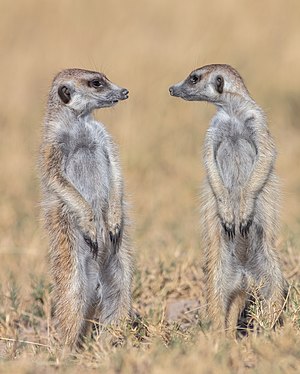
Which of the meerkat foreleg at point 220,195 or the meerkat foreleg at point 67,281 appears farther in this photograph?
the meerkat foreleg at point 220,195

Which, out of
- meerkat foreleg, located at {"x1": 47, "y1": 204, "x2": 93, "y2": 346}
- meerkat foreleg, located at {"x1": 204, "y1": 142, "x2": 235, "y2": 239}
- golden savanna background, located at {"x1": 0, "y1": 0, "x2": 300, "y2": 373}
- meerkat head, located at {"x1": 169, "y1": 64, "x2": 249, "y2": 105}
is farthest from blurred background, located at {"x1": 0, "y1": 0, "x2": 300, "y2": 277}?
meerkat foreleg, located at {"x1": 47, "y1": 204, "x2": 93, "y2": 346}

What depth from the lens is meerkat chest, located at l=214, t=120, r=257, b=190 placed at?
5301 mm

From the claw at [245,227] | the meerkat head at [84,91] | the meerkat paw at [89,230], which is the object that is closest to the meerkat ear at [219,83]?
the meerkat head at [84,91]

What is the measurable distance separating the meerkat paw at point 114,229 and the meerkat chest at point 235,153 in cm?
65

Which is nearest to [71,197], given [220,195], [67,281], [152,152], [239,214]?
[67,281]

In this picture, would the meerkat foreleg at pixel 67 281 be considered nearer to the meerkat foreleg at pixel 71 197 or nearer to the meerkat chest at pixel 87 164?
the meerkat foreleg at pixel 71 197

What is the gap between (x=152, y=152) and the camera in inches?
382

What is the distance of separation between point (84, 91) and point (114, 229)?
2.82ft

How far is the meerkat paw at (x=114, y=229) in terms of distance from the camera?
17.1 ft

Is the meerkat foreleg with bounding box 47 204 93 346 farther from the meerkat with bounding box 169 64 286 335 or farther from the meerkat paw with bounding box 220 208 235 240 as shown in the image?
the meerkat paw with bounding box 220 208 235 240

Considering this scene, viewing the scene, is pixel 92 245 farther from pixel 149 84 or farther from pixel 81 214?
pixel 149 84

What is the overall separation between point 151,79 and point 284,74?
1.59 meters

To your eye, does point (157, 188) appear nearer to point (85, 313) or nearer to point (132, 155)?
point (132, 155)

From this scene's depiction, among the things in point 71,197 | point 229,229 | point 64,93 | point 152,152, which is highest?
point 64,93
